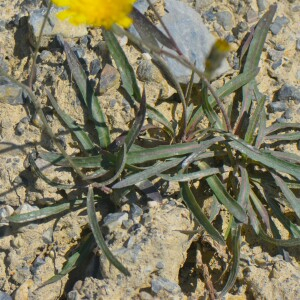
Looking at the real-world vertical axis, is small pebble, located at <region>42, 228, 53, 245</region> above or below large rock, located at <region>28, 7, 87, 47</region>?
below

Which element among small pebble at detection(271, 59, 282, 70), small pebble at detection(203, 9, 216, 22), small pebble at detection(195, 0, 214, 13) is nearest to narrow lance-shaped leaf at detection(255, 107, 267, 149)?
small pebble at detection(271, 59, 282, 70)

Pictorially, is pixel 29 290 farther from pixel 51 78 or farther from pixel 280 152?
pixel 280 152

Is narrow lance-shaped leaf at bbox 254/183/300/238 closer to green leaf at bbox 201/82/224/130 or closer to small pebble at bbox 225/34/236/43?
green leaf at bbox 201/82/224/130

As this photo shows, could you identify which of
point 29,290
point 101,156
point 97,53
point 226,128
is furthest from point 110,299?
point 97,53

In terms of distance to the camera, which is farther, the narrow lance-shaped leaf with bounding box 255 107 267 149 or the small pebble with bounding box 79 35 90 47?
the small pebble with bounding box 79 35 90 47

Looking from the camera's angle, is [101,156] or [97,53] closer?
[101,156]

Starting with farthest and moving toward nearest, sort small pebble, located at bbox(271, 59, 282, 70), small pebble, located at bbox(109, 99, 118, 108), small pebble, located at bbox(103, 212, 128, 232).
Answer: small pebble, located at bbox(271, 59, 282, 70) → small pebble, located at bbox(109, 99, 118, 108) → small pebble, located at bbox(103, 212, 128, 232)
